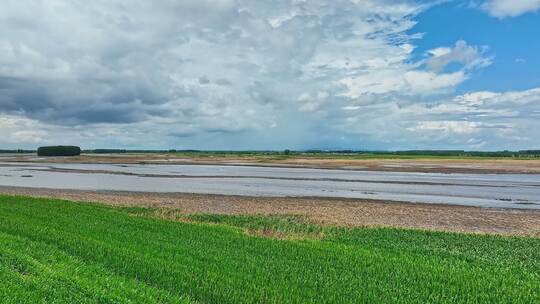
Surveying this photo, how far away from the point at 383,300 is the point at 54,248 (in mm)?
9253

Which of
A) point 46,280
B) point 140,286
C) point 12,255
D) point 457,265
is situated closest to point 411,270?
point 457,265

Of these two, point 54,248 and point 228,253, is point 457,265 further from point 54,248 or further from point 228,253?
point 54,248

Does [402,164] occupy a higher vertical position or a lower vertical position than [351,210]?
higher

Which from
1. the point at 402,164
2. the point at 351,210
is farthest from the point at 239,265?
the point at 402,164

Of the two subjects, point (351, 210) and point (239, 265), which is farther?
point (351, 210)

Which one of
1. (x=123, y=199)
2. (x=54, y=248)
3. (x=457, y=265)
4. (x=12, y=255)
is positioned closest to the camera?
(x=12, y=255)

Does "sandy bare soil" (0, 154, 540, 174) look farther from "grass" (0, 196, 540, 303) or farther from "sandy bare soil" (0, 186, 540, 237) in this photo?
"grass" (0, 196, 540, 303)

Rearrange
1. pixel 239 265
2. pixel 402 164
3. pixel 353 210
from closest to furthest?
pixel 239 265 → pixel 353 210 → pixel 402 164

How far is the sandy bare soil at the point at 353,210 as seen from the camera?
27237 millimetres

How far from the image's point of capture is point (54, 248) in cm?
1379

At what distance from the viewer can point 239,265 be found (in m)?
13.7

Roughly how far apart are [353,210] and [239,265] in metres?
20.6

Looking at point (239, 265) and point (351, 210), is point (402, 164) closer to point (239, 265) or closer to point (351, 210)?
point (351, 210)

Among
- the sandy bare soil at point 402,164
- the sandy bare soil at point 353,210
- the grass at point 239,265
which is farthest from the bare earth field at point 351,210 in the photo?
the sandy bare soil at point 402,164
